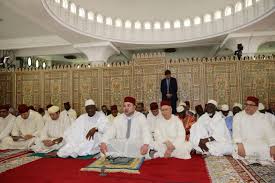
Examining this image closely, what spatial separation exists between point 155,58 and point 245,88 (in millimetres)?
2968

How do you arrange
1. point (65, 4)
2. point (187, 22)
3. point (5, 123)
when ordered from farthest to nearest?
point (187, 22) < point (65, 4) < point (5, 123)

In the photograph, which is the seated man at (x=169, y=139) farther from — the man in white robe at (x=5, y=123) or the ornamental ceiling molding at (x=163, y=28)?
the ornamental ceiling molding at (x=163, y=28)

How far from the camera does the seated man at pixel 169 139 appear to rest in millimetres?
4688

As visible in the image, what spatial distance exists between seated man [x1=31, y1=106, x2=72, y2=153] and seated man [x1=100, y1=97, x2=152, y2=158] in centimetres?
129

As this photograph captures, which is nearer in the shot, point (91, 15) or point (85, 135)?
point (85, 135)

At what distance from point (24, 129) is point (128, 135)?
305 centimetres

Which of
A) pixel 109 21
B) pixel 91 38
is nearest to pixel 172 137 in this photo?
pixel 91 38

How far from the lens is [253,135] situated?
472cm

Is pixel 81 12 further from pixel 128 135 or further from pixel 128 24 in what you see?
pixel 128 135

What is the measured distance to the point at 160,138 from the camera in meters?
4.96

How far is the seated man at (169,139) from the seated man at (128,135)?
34 centimetres

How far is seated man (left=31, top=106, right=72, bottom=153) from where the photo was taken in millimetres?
5387

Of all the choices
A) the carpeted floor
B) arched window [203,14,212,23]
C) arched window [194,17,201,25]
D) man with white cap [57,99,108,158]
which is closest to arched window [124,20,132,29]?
arched window [194,17,201,25]

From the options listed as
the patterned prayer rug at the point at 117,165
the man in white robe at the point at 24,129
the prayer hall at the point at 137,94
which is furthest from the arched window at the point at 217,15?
the patterned prayer rug at the point at 117,165
